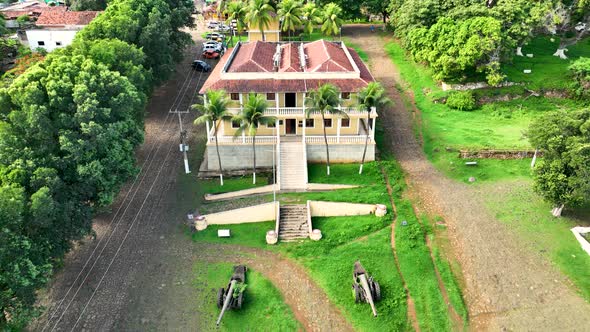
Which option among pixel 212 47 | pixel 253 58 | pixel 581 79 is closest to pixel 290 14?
pixel 212 47

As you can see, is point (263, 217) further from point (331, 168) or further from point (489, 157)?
point (489, 157)

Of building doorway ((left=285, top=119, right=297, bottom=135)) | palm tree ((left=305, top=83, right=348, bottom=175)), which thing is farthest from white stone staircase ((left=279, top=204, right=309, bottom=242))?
building doorway ((left=285, top=119, right=297, bottom=135))

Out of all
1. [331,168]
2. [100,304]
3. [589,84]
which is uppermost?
[589,84]

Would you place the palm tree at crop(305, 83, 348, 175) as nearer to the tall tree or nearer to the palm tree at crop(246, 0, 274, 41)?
the tall tree

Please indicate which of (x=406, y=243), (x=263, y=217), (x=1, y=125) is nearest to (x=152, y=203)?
(x=263, y=217)

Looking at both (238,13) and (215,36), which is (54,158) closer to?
(238,13)

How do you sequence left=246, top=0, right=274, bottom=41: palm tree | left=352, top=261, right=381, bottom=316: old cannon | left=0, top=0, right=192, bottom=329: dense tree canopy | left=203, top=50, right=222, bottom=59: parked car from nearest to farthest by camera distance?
1. left=0, top=0, right=192, bottom=329: dense tree canopy
2. left=352, top=261, right=381, bottom=316: old cannon
3. left=246, top=0, right=274, bottom=41: palm tree
4. left=203, top=50, right=222, bottom=59: parked car

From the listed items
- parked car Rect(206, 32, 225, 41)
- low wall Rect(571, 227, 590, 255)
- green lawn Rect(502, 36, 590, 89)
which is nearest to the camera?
low wall Rect(571, 227, 590, 255)
